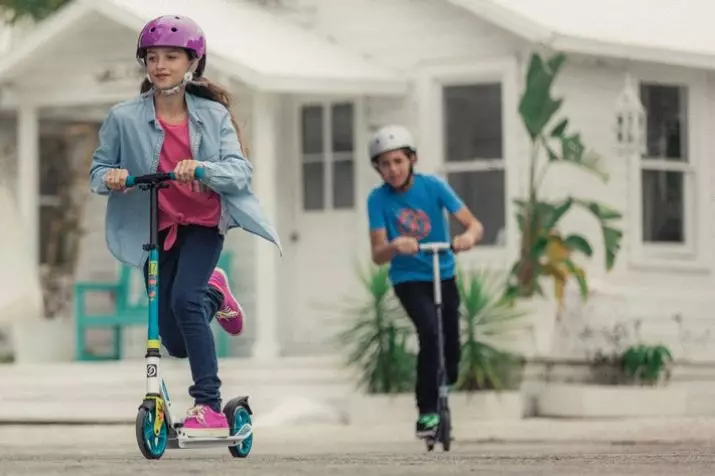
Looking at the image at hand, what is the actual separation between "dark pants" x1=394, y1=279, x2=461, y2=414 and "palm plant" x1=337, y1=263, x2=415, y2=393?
15.2 ft

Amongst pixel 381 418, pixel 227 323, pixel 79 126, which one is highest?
pixel 79 126

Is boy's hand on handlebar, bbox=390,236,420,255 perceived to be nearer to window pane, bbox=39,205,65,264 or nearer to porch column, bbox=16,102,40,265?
porch column, bbox=16,102,40,265

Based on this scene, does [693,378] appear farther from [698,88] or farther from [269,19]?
[269,19]

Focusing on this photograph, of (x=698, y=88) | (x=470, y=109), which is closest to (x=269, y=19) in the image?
(x=470, y=109)

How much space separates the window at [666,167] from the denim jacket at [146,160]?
10.1 metres

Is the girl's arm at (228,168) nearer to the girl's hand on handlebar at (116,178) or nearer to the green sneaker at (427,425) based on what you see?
the girl's hand on handlebar at (116,178)

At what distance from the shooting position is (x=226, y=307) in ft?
29.2

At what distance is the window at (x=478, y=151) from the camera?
18.1 metres

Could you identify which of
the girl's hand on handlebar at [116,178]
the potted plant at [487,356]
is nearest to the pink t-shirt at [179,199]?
the girl's hand on handlebar at [116,178]

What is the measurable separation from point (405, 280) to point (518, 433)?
2.90 metres

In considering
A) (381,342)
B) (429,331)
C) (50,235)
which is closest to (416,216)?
(429,331)

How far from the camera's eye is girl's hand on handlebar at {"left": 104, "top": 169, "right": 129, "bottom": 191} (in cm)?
824

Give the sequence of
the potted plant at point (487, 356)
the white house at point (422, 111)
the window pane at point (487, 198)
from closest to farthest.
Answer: the potted plant at point (487, 356) → the white house at point (422, 111) → the window pane at point (487, 198)

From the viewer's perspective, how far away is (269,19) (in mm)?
19344
